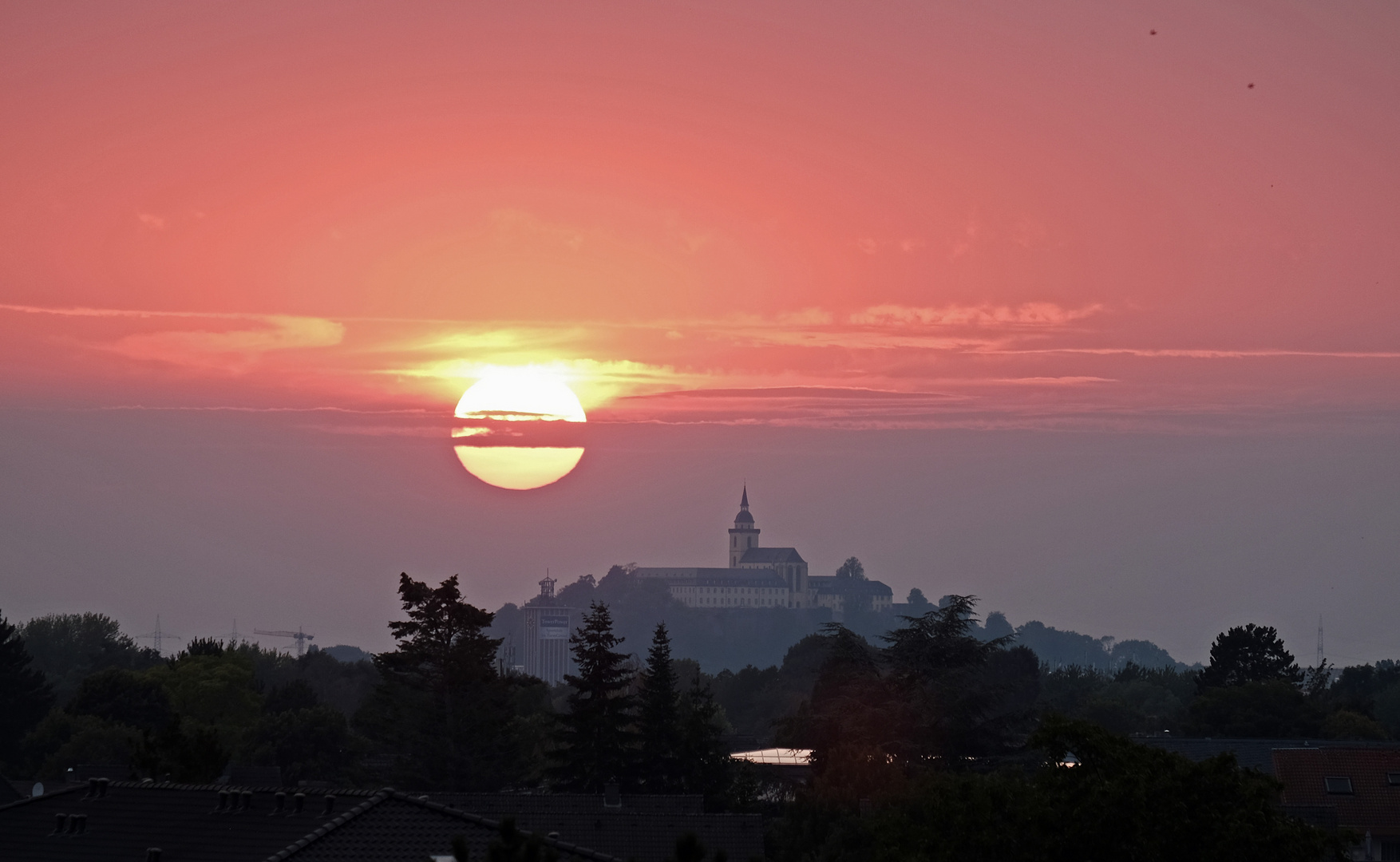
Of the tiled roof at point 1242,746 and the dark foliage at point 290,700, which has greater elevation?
the dark foliage at point 290,700

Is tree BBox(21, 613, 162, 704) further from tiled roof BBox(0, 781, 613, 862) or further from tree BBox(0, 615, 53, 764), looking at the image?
tiled roof BBox(0, 781, 613, 862)

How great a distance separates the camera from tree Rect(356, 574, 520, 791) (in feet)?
A: 227

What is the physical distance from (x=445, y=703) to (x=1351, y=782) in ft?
127

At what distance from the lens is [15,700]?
90875 mm

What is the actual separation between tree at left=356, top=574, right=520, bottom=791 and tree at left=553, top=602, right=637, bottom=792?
4.40 metres

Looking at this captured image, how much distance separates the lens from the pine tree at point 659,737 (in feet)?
210

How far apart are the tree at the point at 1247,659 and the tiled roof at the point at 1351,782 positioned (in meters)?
55.5

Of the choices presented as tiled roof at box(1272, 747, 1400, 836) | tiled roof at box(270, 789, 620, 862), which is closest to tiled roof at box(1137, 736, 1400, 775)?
tiled roof at box(1272, 747, 1400, 836)

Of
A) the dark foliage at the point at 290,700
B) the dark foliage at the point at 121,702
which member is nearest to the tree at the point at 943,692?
the dark foliage at the point at 121,702

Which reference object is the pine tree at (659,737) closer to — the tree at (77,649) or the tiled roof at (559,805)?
the tiled roof at (559,805)

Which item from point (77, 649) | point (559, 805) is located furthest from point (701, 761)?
point (77, 649)

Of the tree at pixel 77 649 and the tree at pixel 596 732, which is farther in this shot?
the tree at pixel 77 649

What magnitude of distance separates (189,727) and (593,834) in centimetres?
4842

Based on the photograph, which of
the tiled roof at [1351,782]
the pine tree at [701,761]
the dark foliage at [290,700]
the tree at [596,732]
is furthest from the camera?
the dark foliage at [290,700]
